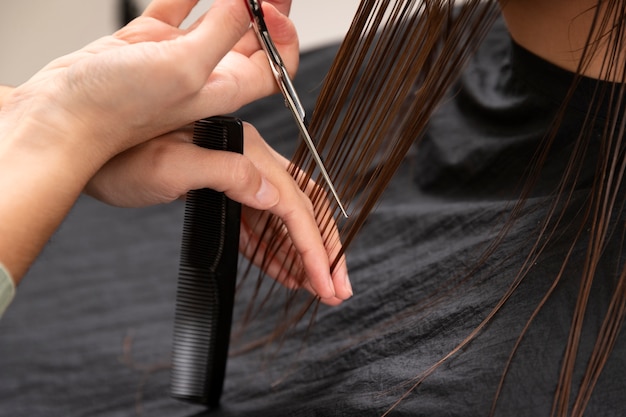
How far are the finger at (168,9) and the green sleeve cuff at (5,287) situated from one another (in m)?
0.34

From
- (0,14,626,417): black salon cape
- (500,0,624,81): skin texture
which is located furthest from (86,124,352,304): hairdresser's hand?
(500,0,624,81): skin texture

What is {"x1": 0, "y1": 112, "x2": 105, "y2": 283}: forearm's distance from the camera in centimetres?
66

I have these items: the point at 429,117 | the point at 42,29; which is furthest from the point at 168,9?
the point at 42,29

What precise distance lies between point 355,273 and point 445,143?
0.76 feet

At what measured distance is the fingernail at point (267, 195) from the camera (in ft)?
2.49

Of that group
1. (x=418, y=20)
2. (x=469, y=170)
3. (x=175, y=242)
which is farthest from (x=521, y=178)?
(x=175, y=242)

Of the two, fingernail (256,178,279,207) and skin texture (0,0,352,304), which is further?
fingernail (256,178,279,207)

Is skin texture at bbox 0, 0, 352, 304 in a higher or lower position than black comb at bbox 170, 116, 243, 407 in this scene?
higher

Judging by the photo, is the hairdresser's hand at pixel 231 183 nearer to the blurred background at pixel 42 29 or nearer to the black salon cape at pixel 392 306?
the black salon cape at pixel 392 306

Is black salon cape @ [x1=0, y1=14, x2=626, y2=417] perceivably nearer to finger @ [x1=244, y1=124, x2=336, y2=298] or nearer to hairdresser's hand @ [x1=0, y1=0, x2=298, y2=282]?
finger @ [x1=244, y1=124, x2=336, y2=298]

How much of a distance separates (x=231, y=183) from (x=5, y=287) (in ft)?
0.73

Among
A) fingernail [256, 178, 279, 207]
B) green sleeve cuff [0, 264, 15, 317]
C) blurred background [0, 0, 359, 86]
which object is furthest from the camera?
blurred background [0, 0, 359, 86]

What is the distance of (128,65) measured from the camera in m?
0.65

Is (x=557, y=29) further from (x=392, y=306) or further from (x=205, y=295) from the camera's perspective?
(x=205, y=295)
